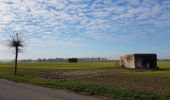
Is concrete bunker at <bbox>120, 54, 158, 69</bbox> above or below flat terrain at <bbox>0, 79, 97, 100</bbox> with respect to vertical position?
above

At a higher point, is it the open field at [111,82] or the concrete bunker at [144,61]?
the concrete bunker at [144,61]

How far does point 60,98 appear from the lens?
1578 cm

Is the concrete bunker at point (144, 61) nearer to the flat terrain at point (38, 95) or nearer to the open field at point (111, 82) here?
the open field at point (111, 82)

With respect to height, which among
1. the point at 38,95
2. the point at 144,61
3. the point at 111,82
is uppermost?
the point at 144,61

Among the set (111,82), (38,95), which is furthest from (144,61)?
(38,95)

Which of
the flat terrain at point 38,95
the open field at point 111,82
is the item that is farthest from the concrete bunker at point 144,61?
the flat terrain at point 38,95

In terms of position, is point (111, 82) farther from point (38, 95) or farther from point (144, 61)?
point (144, 61)

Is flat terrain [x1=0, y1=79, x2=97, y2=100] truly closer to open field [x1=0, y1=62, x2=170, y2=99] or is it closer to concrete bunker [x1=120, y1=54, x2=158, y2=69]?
open field [x1=0, y1=62, x2=170, y2=99]

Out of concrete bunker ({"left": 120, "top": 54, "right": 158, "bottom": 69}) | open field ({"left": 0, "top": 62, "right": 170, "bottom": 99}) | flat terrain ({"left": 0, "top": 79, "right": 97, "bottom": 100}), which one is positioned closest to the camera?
flat terrain ({"left": 0, "top": 79, "right": 97, "bottom": 100})

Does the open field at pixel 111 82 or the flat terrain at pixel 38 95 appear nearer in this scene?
the flat terrain at pixel 38 95

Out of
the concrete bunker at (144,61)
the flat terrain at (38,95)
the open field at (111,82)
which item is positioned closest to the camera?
the flat terrain at (38,95)

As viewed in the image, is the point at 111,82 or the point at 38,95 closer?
the point at 38,95

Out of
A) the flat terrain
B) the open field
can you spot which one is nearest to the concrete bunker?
the open field

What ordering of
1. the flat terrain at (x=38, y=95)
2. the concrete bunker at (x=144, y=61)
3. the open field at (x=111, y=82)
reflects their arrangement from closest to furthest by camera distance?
the flat terrain at (x=38, y=95), the open field at (x=111, y=82), the concrete bunker at (x=144, y=61)
